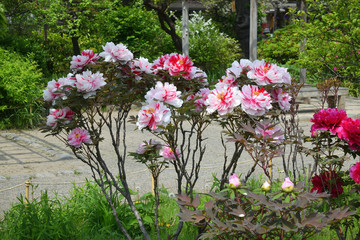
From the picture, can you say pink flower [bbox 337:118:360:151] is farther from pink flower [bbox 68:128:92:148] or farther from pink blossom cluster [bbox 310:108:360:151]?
pink flower [bbox 68:128:92:148]

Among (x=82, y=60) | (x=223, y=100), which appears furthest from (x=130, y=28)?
(x=223, y=100)

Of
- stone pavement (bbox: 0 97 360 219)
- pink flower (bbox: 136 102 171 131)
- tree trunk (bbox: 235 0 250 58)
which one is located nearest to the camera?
pink flower (bbox: 136 102 171 131)

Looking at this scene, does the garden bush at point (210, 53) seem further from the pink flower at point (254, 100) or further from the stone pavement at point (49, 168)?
the pink flower at point (254, 100)

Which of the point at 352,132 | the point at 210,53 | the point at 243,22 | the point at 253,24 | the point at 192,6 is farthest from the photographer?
the point at 192,6

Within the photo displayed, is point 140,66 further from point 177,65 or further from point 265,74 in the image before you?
point 265,74

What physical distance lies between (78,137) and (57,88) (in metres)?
0.35

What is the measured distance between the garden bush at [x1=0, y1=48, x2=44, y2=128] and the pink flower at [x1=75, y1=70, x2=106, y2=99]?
769 cm

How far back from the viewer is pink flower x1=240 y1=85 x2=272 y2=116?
3.07 metres

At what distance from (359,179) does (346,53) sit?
15.4ft

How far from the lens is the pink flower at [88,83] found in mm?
3281

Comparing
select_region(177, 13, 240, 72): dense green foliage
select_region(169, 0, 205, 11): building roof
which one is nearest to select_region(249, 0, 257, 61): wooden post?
select_region(177, 13, 240, 72): dense green foliage

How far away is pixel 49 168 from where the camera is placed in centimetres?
750

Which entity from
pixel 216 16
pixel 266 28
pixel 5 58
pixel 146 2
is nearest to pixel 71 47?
pixel 146 2

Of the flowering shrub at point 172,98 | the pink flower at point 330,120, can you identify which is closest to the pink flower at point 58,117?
the flowering shrub at point 172,98
